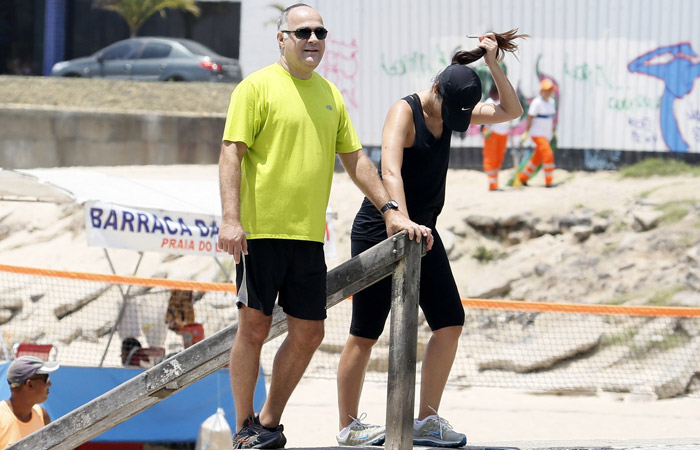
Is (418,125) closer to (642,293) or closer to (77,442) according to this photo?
(77,442)

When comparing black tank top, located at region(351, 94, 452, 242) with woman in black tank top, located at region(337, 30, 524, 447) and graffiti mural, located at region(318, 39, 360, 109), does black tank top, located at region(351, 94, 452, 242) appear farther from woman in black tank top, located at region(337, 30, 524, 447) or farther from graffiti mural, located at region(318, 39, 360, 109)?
graffiti mural, located at region(318, 39, 360, 109)

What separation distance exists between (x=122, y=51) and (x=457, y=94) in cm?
1968

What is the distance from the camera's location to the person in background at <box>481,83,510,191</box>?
1555 centimetres

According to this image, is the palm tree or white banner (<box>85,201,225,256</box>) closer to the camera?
white banner (<box>85,201,225,256</box>)

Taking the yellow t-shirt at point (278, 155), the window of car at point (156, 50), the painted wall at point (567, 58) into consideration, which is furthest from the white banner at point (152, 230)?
the window of car at point (156, 50)

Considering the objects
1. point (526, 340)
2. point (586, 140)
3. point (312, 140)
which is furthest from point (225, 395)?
point (586, 140)

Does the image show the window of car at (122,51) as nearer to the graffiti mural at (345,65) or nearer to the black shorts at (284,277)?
the graffiti mural at (345,65)

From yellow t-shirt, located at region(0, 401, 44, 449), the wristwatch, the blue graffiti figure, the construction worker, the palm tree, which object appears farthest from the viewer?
the palm tree

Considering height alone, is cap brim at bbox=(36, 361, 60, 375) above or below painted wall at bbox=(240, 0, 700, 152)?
below

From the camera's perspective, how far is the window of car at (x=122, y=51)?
2284cm

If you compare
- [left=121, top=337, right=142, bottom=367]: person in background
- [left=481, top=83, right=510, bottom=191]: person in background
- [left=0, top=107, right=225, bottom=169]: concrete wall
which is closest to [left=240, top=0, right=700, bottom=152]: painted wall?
[left=481, top=83, right=510, bottom=191]: person in background

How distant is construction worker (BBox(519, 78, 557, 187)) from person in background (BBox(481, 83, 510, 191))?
1.11 feet

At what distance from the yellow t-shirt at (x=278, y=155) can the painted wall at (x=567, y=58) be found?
12492 mm

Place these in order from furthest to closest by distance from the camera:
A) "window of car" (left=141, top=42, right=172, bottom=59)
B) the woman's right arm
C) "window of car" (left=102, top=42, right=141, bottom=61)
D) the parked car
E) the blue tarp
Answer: "window of car" (left=102, top=42, right=141, bottom=61), "window of car" (left=141, top=42, right=172, bottom=59), the parked car, the blue tarp, the woman's right arm
